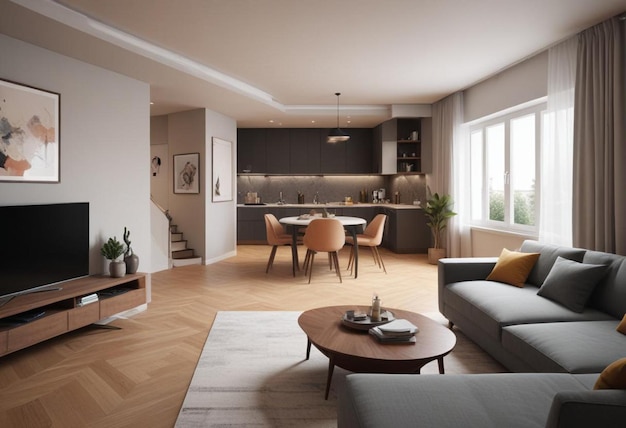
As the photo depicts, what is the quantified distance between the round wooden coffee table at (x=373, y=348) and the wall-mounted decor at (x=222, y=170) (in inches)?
198

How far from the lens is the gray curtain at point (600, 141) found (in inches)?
139

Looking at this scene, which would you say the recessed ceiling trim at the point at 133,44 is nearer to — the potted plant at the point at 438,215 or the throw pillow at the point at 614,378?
the potted plant at the point at 438,215

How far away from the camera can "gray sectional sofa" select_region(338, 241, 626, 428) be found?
1.45 m

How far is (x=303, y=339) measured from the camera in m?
3.42

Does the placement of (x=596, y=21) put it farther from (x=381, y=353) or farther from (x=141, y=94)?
(x=141, y=94)

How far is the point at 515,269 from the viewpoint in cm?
354

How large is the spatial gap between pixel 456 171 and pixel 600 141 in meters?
3.11

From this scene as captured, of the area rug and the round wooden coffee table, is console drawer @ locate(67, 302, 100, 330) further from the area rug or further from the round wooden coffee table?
the round wooden coffee table

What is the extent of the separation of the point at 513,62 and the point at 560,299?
3.30 meters

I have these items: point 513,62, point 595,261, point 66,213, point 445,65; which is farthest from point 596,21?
point 66,213

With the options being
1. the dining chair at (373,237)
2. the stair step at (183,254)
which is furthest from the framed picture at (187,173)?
the dining chair at (373,237)

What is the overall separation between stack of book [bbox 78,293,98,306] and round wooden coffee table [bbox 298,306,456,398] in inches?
76.8

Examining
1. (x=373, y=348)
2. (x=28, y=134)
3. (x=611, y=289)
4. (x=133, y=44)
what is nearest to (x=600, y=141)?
(x=611, y=289)

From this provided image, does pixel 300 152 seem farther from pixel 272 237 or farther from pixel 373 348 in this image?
pixel 373 348
